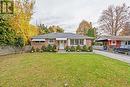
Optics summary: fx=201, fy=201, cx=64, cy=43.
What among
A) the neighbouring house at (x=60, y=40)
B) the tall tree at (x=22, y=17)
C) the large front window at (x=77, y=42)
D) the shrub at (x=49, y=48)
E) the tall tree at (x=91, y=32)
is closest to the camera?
the tall tree at (x=22, y=17)

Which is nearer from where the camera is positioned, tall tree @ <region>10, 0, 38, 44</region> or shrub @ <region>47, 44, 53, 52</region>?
Answer: tall tree @ <region>10, 0, 38, 44</region>

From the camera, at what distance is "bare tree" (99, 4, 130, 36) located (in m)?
59.3

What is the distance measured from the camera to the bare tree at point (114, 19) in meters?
59.3

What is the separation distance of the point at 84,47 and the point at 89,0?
13623mm

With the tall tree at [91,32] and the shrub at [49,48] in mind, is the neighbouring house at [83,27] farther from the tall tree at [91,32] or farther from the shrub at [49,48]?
the shrub at [49,48]

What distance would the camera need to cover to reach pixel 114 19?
197 ft

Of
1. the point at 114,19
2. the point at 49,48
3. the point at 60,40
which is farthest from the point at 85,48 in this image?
the point at 114,19

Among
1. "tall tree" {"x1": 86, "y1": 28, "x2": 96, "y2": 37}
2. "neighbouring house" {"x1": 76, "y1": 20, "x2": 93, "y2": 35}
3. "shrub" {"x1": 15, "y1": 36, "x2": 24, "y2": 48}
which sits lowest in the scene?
"shrub" {"x1": 15, "y1": 36, "x2": 24, "y2": 48}

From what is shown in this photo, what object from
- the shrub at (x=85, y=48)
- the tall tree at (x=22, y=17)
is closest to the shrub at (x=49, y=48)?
the tall tree at (x=22, y=17)

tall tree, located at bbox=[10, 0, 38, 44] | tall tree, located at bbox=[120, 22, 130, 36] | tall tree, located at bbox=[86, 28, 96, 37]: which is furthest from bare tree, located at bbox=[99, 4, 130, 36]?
tall tree, located at bbox=[10, 0, 38, 44]

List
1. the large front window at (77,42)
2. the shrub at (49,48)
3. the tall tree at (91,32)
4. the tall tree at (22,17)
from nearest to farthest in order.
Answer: the tall tree at (22,17) → the shrub at (49,48) → the large front window at (77,42) → the tall tree at (91,32)

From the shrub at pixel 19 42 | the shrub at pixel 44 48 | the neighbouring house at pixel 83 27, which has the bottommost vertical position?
the shrub at pixel 44 48

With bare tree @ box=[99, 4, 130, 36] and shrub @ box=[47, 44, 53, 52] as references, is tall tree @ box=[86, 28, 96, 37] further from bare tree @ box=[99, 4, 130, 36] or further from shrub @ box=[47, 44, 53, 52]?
shrub @ box=[47, 44, 53, 52]

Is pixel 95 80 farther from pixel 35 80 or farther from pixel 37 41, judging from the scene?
pixel 37 41
